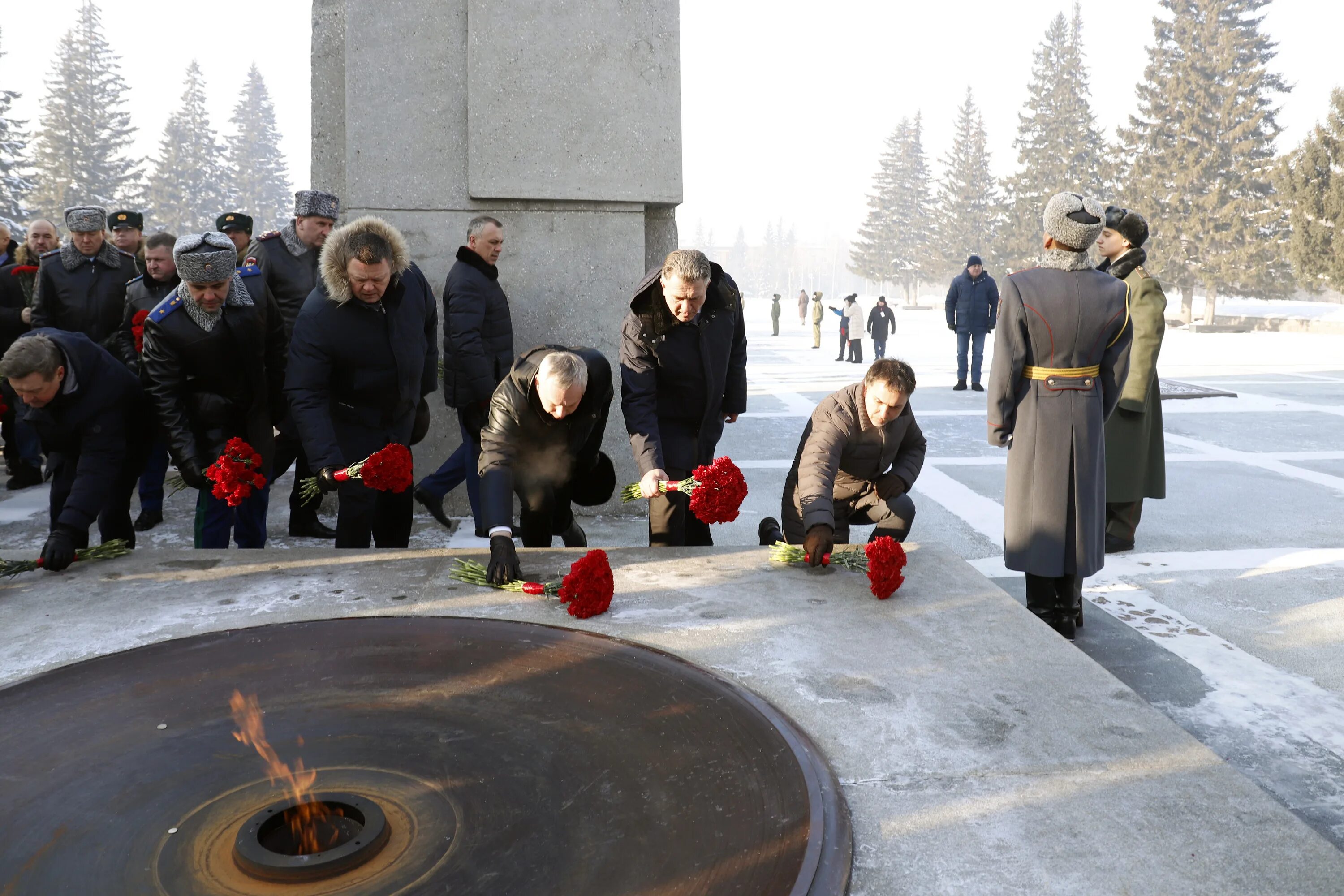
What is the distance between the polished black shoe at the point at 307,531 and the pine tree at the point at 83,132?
49355 millimetres

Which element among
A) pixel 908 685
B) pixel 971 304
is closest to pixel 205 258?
pixel 908 685

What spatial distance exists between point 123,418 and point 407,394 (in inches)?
49.4

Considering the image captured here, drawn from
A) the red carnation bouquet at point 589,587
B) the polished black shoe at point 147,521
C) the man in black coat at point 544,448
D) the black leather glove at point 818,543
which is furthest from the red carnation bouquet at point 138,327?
the black leather glove at point 818,543

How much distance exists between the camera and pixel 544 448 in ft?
15.7

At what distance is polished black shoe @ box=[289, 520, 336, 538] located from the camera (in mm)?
6746

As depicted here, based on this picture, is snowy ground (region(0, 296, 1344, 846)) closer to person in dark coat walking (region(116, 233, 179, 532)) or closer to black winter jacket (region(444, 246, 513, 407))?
person in dark coat walking (region(116, 233, 179, 532))

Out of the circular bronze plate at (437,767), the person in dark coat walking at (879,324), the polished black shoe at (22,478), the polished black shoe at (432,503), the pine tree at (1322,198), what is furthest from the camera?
the pine tree at (1322,198)

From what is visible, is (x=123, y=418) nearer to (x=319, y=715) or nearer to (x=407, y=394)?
(x=407, y=394)

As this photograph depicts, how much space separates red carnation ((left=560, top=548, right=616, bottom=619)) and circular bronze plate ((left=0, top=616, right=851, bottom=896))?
21 centimetres

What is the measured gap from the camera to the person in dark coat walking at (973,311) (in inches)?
598

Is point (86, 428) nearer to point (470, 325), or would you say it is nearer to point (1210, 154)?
point (470, 325)

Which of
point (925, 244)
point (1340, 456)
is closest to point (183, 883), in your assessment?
point (1340, 456)

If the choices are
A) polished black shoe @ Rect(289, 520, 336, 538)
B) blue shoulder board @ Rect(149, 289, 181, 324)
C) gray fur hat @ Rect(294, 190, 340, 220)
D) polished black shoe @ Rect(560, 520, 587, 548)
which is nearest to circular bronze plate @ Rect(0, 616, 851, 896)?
polished black shoe @ Rect(560, 520, 587, 548)

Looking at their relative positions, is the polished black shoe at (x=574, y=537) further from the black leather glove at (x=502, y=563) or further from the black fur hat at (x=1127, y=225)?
the black fur hat at (x=1127, y=225)
